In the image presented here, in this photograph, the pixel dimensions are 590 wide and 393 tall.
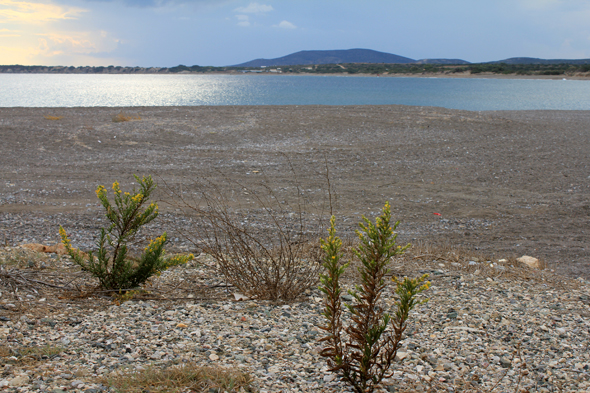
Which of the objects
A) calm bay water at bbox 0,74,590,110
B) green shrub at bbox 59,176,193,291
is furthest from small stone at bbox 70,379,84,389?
calm bay water at bbox 0,74,590,110

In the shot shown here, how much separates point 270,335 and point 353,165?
8.56 meters

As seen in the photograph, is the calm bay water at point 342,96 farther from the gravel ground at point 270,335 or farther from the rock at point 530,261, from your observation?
the gravel ground at point 270,335

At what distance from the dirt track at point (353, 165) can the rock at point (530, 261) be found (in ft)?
1.04

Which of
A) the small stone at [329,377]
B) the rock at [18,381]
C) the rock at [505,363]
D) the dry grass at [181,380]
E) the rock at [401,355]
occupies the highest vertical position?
the rock at [18,381]

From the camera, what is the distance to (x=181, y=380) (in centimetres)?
253

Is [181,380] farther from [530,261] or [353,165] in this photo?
[353,165]

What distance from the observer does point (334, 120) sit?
18.4 m

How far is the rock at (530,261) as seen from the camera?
17.5 feet

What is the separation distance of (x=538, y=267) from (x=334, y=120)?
13.8 meters

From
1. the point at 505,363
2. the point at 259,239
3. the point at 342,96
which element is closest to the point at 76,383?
the point at 505,363

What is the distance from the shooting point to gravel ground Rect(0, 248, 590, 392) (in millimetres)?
2707

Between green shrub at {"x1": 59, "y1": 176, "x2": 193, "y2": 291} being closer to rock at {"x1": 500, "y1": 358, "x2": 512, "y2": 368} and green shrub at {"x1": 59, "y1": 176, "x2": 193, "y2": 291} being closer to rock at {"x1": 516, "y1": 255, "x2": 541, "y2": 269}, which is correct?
rock at {"x1": 500, "y1": 358, "x2": 512, "y2": 368}

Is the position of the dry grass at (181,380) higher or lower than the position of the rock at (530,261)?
higher

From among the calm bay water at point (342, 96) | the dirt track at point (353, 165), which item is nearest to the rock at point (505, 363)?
the dirt track at point (353, 165)
